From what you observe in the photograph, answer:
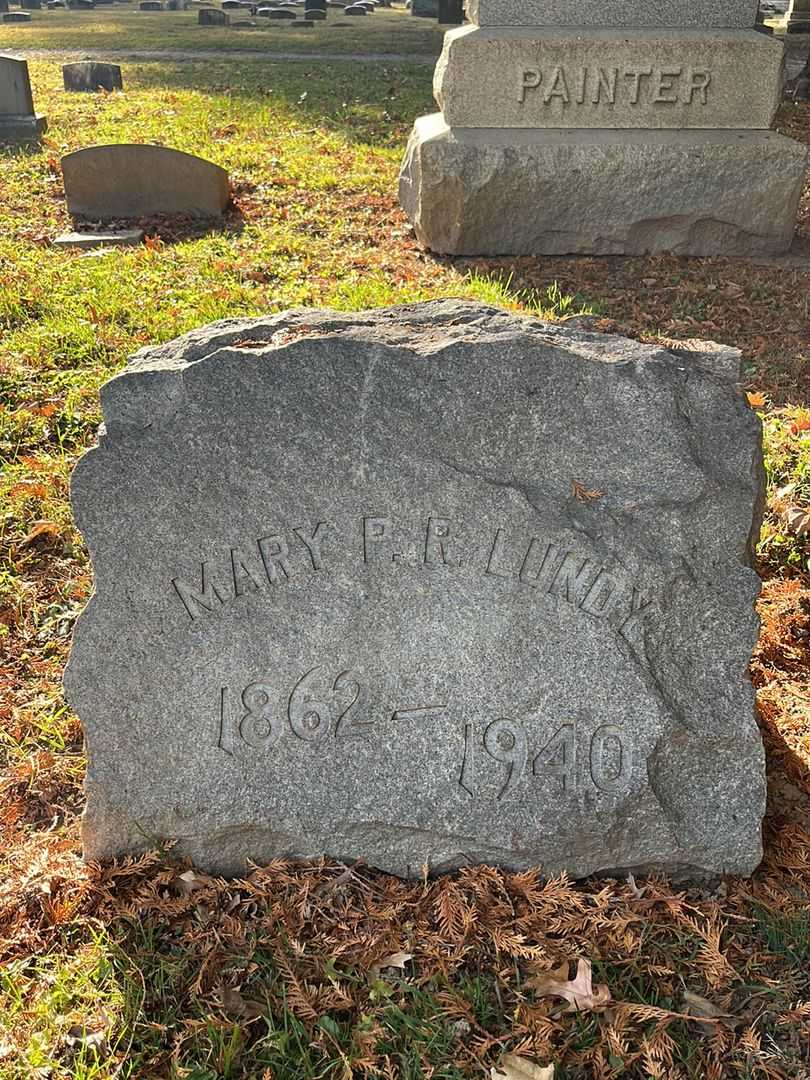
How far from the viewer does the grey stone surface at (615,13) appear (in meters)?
6.00

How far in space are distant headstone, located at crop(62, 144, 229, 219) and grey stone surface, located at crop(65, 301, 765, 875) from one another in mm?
5182

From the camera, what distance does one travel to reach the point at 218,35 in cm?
1980

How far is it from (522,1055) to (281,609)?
1.07 m

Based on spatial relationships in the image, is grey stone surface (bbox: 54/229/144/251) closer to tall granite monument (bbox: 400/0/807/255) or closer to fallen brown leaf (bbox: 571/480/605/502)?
tall granite monument (bbox: 400/0/807/255)

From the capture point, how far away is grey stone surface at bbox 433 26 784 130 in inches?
236

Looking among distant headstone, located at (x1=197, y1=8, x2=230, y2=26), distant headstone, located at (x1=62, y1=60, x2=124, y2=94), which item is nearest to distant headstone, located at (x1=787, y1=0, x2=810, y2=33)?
distant headstone, located at (x1=62, y1=60, x2=124, y2=94)

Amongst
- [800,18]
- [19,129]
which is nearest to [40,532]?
[19,129]

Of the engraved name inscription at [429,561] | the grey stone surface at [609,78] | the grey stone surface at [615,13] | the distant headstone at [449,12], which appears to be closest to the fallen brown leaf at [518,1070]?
the engraved name inscription at [429,561]

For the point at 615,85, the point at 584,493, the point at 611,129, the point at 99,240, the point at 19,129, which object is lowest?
the point at 99,240

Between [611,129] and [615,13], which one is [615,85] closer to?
[611,129]

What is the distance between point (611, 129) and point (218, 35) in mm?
16133

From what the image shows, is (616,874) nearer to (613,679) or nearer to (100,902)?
(613,679)

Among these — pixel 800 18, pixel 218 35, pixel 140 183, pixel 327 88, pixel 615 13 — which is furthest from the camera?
pixel 218 35

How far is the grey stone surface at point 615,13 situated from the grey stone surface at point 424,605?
14.5ft
